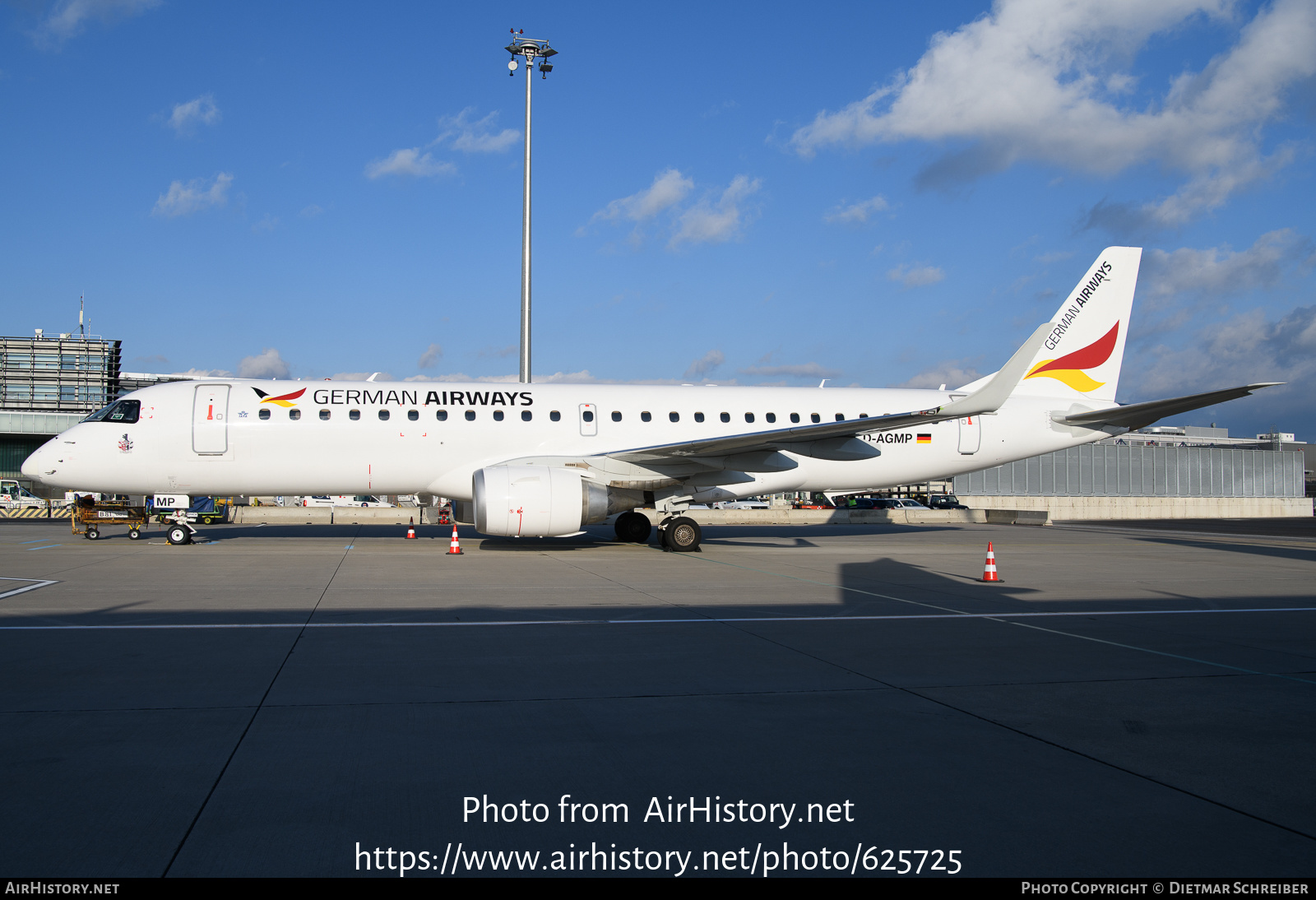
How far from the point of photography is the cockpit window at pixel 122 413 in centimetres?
1662

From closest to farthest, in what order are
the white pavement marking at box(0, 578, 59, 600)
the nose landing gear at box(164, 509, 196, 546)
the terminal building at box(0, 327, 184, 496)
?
the white pavement marking at box(0, 578, 59, 600) → the nose landing gear at box(164, 509, 196, 546) → the terminal building at box(0, 327, 184, 496)

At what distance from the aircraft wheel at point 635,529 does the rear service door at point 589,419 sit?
2.69m

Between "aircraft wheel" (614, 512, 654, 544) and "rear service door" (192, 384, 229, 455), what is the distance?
850cm

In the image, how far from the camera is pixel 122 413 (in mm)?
16734

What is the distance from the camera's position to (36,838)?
10.5ft

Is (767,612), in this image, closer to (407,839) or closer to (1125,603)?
(1125,603)

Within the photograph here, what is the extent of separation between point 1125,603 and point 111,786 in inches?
408

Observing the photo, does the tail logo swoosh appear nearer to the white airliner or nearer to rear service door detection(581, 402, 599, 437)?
the white airliner

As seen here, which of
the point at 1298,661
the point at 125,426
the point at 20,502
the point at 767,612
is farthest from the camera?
the point at 20,502

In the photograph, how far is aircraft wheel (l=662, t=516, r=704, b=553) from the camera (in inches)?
675

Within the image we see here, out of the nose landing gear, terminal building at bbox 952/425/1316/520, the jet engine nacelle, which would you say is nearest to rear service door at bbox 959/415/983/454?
the jet engine nacelle

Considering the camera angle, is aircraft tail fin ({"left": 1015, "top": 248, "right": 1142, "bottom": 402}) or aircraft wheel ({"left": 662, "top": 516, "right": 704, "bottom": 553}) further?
aircraft tail fin ({"left": 1015, "top": 248, "right": 1142, "bottom": 402})

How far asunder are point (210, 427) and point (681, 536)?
954cm

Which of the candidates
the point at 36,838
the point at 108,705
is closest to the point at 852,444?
the point at 108,705
